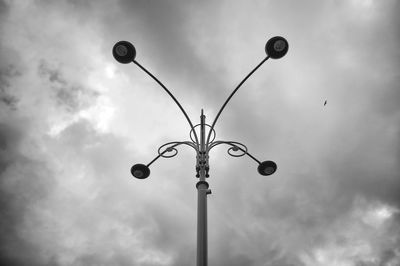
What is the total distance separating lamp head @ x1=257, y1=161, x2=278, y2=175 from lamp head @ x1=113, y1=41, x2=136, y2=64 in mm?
4422

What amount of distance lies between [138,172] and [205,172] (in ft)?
7.58

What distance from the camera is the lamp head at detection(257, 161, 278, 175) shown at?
704cm

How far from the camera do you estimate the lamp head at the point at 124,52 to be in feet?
21.8

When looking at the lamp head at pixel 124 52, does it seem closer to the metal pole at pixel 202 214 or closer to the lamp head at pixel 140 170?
the lamp head at pixel 140 170

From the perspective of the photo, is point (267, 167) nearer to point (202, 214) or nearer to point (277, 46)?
point (202, 214)

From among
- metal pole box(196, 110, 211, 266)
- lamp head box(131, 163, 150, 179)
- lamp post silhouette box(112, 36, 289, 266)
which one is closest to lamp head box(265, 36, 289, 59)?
lamp post silhouette box(112, 36, 289, 266)

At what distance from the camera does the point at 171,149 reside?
22.5 ft

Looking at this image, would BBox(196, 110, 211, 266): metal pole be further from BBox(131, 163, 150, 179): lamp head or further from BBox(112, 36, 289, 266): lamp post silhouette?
BBox(131, 163, 150, 179): lamp head

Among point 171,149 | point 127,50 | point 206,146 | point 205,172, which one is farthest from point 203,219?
point 127,50

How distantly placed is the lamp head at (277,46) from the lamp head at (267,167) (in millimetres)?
2785

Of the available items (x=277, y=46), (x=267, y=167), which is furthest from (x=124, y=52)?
(x=267, y=167)

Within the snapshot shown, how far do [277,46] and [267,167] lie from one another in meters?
3.13

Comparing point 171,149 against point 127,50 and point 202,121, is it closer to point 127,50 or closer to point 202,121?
point 202,121

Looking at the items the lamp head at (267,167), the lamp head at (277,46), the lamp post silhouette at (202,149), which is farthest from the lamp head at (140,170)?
the lamp head at (277,46)
